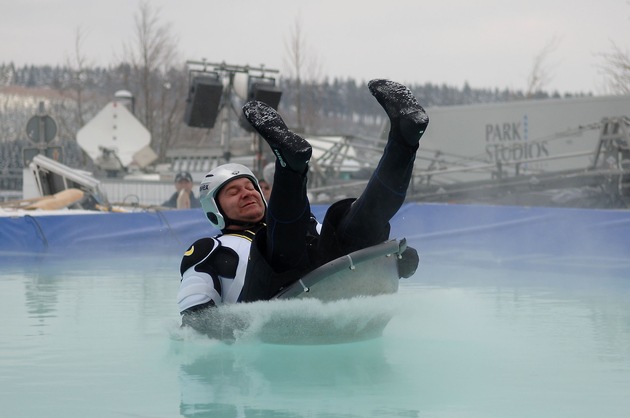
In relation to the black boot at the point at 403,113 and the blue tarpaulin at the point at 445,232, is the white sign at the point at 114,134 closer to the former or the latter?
the blue tarpaulin at the point at 445,232

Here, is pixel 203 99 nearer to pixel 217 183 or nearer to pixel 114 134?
pixel 114 134

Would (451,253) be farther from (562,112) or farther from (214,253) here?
(562,112)

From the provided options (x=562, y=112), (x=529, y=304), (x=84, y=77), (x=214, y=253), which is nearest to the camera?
(x=214, y=253)

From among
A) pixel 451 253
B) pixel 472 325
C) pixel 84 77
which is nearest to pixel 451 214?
pixel 451 253

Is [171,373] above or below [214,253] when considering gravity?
below

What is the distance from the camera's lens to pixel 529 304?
7320mm

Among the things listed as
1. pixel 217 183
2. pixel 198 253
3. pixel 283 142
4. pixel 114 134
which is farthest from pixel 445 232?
pixel 114 134

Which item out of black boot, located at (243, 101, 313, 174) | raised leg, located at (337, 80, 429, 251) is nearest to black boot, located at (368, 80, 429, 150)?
raised leg, located at (337, 80, 429, 251)

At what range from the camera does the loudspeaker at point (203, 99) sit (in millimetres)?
18500

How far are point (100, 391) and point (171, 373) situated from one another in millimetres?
484

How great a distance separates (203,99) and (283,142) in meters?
14.3

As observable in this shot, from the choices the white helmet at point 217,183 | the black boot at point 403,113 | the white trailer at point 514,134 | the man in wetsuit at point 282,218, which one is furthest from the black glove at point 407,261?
the white trailer at point 514,134

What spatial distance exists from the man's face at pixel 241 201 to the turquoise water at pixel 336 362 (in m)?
0.60

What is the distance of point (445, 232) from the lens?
1204 cm
